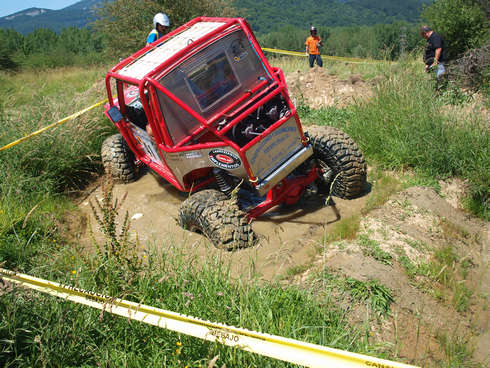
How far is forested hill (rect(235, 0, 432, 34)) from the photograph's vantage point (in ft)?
423

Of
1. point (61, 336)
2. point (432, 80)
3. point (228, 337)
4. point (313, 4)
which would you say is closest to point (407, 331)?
point (228, 337)

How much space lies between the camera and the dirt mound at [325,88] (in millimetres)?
7750

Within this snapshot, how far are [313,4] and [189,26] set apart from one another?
166643 mm

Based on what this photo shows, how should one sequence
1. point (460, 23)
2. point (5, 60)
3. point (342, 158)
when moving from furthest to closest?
point (5, 60) → point (460, 23) → point (342, 158)

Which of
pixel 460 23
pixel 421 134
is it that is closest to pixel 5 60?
pixel 460 23

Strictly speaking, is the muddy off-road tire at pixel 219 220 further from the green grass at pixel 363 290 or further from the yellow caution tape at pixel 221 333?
the yellow caution tape at pixel 221 333

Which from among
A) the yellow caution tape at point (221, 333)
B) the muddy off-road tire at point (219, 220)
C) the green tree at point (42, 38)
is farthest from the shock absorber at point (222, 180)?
the green tree at point (42, 38)

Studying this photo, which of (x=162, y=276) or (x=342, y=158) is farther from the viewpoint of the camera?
(x=342, y=158)

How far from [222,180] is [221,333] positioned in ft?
8.13

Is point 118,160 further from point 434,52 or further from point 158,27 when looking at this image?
point 434,52

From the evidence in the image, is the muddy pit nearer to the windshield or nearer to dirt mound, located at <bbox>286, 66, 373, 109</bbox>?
the windshield

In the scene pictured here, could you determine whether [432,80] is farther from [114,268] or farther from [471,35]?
[471,35]

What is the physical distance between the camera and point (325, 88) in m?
8.12

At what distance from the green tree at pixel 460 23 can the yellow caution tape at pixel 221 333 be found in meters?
15.4
